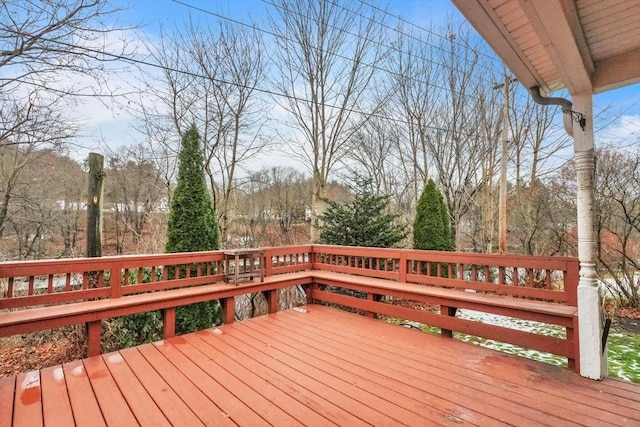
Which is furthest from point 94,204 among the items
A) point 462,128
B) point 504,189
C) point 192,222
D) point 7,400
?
point 462,128

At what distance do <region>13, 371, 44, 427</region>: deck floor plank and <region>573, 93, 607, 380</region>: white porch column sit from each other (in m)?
3.79

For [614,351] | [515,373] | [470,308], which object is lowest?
[614,351]

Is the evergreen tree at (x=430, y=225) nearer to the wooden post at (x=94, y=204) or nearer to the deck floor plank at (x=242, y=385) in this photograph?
the deck floor plank at (x=242, y=385)

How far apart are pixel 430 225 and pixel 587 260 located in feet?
14.8

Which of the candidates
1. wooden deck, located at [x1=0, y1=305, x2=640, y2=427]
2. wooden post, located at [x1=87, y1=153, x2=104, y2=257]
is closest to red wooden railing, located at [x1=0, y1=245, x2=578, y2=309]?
wooden post, located at [x1=87, y1=153, x2=104, y2=257]

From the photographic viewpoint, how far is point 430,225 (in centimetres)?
708

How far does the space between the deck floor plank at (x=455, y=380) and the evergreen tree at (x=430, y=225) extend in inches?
147

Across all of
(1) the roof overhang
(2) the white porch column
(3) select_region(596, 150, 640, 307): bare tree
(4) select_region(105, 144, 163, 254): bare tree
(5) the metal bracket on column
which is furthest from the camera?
(4) select_region(105, 144, 163, 254): bare tree

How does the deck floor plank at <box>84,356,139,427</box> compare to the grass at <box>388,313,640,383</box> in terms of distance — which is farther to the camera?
the grass at <box>388,313,640,383</box>

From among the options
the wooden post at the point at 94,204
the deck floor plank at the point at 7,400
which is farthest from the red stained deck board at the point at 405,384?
the wooden post at the point at 94,204

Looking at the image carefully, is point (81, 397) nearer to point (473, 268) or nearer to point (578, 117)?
point (473, 268)

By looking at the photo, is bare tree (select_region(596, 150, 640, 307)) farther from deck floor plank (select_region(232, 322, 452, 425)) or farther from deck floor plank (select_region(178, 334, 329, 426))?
deck floor plank (select_region(178, 334, 329, 426))

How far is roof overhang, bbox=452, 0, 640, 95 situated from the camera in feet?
5.50

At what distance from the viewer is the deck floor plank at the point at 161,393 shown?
6.30 feet
